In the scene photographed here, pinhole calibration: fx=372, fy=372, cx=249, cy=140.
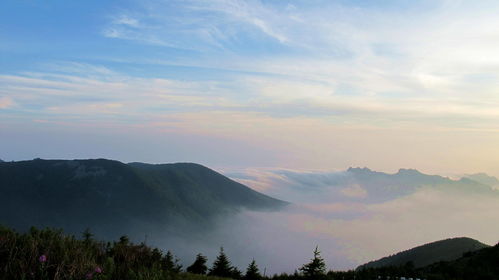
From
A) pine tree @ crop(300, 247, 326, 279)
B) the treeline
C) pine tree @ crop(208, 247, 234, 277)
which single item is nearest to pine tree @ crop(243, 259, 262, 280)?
pine tree @ crop(208, 247, 234, 277)

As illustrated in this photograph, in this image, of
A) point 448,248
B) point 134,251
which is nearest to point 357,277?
point 134,251

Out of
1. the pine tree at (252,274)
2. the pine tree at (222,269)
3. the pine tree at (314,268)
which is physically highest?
the pine tree at (314,268)

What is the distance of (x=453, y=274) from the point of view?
1933 centimetres

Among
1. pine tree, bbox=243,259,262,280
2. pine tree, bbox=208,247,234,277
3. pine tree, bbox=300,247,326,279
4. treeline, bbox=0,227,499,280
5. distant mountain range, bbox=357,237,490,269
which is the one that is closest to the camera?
treeline, bbox=0,227,499,280

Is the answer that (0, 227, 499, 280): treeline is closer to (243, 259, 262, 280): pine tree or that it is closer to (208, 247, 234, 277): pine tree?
(243, 259, 262, 280): pine tree

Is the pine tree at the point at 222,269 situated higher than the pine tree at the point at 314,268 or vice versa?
the pine tree at the point at 314,268

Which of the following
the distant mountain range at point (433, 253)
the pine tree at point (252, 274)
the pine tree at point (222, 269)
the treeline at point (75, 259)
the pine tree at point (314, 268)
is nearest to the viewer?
the treeline at point (75, 259)

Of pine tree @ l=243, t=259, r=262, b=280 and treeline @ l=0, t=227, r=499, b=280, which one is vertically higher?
treeline @ l=0, t=227, r=499, b=280

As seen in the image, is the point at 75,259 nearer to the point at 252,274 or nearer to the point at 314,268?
the point at 314,268

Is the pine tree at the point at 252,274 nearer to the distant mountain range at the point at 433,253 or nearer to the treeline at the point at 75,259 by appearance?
the treeline at the point at 75,259

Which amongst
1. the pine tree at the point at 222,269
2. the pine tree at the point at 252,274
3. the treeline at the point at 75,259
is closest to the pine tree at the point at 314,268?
the treeline at the point at 75,259

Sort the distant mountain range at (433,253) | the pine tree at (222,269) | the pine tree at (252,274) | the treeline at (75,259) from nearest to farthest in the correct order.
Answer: the treeline at (75,259) < the pine tree at (252,274) < the pine tree at (222,269) < the distant mountain range at (433,253)

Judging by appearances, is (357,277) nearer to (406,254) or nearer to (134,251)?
(134,251)

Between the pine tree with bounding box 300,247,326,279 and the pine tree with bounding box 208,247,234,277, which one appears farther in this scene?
the pine tree with bounding box 208,247,234,277
